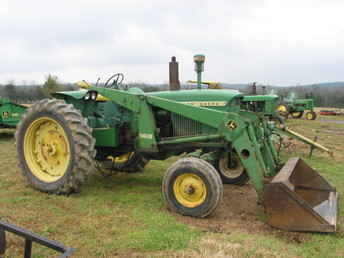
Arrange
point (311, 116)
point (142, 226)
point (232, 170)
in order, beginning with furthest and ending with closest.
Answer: point (311, 116) < point (232, 170) < point (142, 226)

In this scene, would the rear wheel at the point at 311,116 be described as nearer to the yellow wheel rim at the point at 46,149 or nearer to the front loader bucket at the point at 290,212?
the front loader bucket at the point at 290,212

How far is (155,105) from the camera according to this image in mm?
4785

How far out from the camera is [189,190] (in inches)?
161

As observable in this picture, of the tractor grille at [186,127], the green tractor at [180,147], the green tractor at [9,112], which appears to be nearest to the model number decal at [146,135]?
the green tractor at [180,147]

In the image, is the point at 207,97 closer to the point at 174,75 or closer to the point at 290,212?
the point at 174,75

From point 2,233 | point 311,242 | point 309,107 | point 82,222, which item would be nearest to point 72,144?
point 82,222

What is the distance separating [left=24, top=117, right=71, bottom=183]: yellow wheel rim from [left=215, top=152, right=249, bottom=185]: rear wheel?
2.69 m

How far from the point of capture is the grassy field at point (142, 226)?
3.21 metres

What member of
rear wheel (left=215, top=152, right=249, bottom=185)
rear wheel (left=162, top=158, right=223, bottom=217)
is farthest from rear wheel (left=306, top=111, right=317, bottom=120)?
rear wheel (left=162, top=158, right=223, bottom=217)

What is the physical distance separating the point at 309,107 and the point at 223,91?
21059 mm

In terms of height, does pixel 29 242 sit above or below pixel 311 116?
above

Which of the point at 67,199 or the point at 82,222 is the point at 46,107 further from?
the point at 82,222

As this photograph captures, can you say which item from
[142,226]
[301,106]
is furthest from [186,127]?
[301,106]

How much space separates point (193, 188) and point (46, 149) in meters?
2.45
